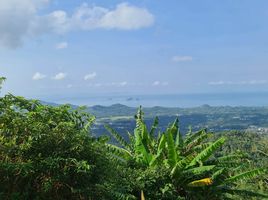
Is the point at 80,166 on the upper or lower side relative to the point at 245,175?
upper

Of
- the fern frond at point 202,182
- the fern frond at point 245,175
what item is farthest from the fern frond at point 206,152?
the fern frond at point 245,175

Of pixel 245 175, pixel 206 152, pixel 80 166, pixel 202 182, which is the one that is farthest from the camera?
pixel 245 175

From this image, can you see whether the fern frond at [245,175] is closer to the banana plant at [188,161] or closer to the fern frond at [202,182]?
the banana plant at [188,161]

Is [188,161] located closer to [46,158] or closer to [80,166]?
[80,166]

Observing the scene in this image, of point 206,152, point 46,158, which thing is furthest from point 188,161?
point 46,158

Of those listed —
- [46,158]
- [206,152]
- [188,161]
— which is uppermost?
[46,158]

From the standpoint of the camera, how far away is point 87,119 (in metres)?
7.30

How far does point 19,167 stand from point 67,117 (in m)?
1.51

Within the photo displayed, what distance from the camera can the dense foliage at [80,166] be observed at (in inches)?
229

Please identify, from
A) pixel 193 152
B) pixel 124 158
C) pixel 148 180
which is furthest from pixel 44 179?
pixel 193 152

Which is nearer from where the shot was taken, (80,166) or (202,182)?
(80,166)

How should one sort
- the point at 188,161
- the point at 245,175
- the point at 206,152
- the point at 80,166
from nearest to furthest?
1. the point at 80,166
2. the point at 206,152
3. the point at 188,161
4. the point at 245,175

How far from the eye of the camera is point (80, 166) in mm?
5719

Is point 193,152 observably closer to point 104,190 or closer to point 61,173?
point 104,190
